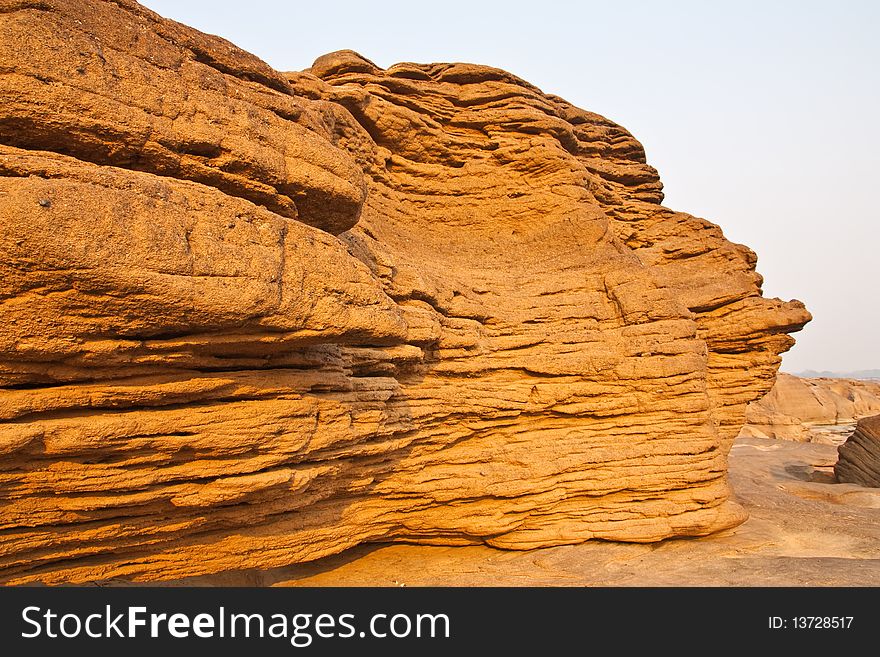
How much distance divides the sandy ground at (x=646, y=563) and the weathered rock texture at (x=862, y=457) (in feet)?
28.4

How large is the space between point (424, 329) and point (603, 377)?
460 centimetres

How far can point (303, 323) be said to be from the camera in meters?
6.92

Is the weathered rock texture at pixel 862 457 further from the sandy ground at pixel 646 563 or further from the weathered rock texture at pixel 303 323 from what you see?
the weathered rock texture at pixel 303 323

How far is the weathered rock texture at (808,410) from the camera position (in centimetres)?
3862

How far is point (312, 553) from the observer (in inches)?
352

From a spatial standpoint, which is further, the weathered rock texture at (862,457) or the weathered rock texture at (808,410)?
the weathered rock texture at (808,410)

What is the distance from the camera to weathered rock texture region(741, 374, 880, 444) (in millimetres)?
38625

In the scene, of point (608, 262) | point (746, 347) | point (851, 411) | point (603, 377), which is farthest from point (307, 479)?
point (851, 411)

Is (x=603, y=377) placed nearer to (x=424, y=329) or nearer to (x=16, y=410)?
(x=424, y=329)

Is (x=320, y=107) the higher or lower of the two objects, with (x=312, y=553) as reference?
higher

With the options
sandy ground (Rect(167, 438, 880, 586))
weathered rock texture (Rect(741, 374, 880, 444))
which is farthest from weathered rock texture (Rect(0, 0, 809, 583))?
weathered rock texture (Rect(741, 374, 880, 444))

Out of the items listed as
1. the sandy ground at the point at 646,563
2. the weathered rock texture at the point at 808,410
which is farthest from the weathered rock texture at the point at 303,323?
the weathered rock texture at the point at 808,410

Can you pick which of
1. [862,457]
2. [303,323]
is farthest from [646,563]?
[862,457]

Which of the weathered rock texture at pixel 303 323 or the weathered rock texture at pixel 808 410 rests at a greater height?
the weathered rock texture at pixel 303 323
